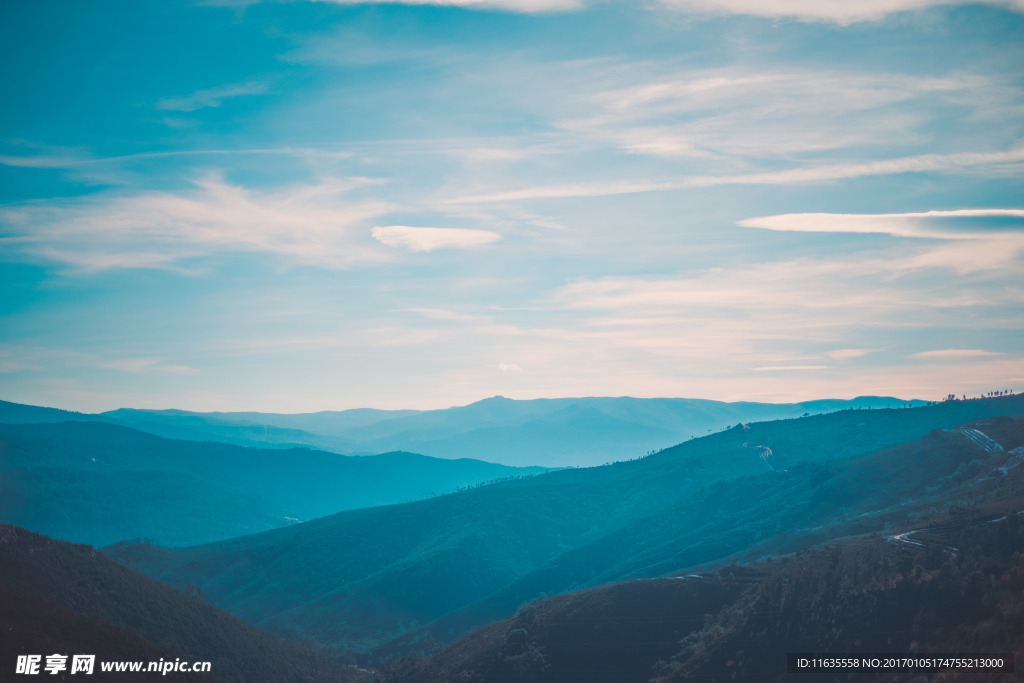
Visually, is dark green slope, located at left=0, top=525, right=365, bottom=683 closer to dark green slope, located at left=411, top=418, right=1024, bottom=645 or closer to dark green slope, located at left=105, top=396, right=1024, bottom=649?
dark green slope, located at left=105, top=396, right=1024, bottom=649

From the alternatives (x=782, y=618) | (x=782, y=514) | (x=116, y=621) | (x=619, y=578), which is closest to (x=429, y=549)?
(x=619, y=578)

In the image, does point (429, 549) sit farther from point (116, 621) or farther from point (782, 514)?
point (116, 621)

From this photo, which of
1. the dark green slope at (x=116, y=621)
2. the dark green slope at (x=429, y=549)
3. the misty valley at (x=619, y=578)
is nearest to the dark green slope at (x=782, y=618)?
the misty valley at (x=619, y=578)

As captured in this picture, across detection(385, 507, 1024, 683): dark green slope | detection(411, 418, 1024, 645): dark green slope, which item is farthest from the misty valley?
detection(411, 418, 1024, 645): dark green slope

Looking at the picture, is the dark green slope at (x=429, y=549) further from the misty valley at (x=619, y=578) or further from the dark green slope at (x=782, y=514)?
the dark green slope at (x=782, y=514)

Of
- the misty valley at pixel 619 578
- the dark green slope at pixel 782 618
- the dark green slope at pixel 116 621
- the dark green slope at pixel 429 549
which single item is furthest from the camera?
the dark green slope at pixel 429 549

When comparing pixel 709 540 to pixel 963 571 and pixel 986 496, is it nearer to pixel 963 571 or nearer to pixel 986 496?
pixel 986 496

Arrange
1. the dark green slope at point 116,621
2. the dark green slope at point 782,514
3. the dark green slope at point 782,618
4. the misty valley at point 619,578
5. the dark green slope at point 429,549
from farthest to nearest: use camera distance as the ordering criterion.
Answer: the dark green slope at point 429,549
the dark green slope at point 782,514
the misty valley at point 619,578
the dark green slope at point 116,621
the dark green slope at point 782,618

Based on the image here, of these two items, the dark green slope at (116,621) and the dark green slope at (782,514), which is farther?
the dark green slope at (782,514)
